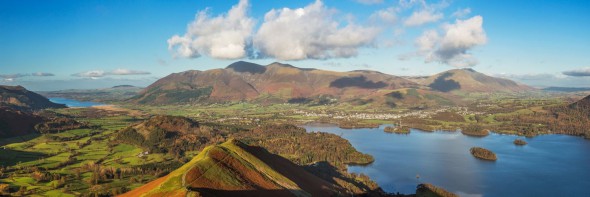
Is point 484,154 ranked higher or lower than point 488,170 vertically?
higher

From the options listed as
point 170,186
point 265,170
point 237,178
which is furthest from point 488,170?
point 170,186

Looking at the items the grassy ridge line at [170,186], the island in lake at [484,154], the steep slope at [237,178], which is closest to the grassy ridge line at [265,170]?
the steep slope at [237,178]

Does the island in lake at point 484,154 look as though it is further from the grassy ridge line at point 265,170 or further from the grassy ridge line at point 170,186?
the grassy ridge line at point 170,186

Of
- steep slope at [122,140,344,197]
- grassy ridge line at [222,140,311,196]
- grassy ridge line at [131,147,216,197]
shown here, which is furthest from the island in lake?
grassy ridge line at [131,147,216,197]

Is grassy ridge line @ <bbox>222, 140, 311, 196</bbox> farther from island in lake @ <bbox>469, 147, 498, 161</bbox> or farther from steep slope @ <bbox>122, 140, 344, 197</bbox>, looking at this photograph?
island in lake @ <bbox>469, 147, 498, 161</bbox>

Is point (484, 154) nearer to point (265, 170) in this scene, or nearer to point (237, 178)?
point (265, 170)

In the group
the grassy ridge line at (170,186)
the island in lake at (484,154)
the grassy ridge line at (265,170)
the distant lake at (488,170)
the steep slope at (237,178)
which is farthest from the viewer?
the island in lake at (484,154)

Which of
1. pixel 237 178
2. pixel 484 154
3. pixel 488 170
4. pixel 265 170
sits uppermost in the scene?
pixel 237 178
